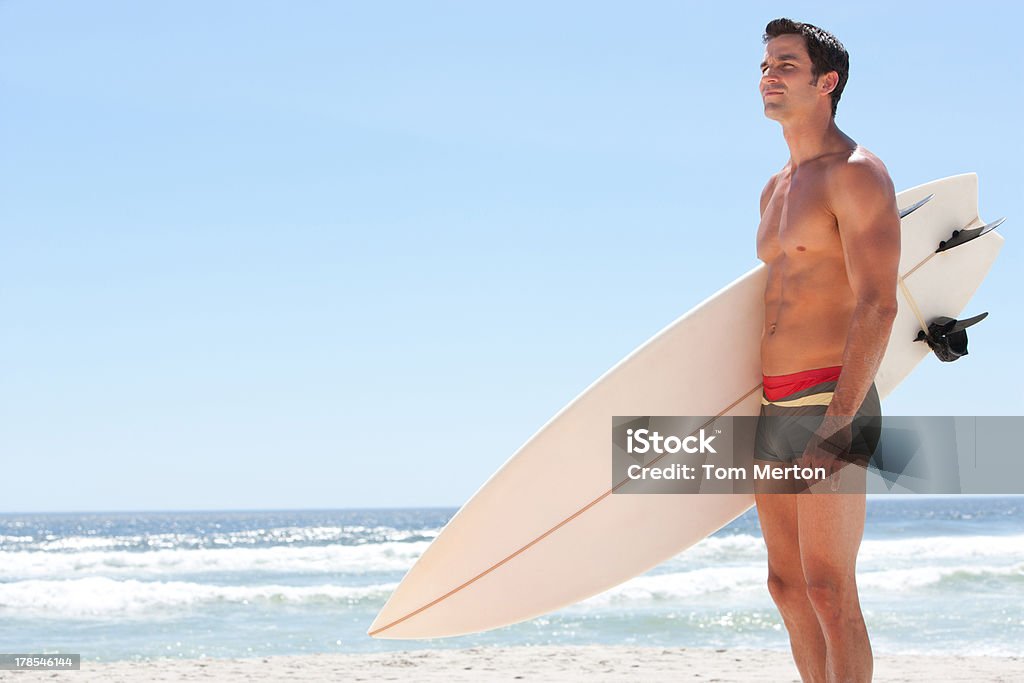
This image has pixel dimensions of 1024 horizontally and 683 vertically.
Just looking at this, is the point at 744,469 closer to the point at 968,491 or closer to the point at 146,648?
the point at 968,491

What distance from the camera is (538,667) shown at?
5.08m

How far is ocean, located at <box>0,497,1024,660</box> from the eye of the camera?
6.94 m

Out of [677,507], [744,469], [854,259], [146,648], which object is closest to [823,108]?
[854,259]

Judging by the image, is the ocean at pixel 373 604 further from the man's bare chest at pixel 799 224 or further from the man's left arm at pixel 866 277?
the man's left arm at pixel 866 277

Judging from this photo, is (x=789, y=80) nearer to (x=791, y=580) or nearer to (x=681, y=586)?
(x=791, y=580)

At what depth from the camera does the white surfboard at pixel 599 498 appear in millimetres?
2549

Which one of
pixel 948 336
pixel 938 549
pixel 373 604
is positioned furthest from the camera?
pixel 938 549

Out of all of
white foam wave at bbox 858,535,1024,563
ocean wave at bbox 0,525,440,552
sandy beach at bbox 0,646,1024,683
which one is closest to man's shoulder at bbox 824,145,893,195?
sandy beach at bbox 0,646,1024,683

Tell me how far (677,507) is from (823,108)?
1.10 metres

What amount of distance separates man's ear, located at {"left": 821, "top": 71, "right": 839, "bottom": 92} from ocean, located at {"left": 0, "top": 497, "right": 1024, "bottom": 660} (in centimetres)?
497

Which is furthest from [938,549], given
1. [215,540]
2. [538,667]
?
[215,540]

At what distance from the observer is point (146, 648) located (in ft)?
22.8

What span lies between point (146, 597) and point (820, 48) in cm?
941

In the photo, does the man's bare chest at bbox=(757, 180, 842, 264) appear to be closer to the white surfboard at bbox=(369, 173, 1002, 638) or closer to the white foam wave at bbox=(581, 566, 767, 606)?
the white surfboard at bbox=(369, 173, 1002, 638)
